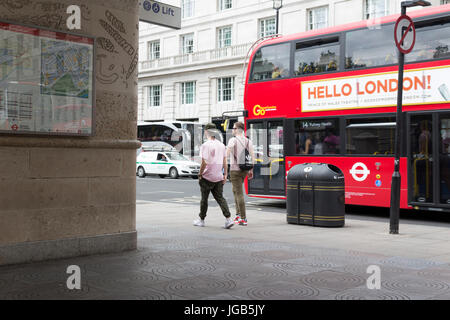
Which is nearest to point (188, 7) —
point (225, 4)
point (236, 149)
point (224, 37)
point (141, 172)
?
point (225, 4)

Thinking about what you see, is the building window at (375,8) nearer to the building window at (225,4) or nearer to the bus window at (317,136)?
the building window at (225,4)

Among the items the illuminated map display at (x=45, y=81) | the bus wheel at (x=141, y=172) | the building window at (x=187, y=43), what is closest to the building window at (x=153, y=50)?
the building window at (x=187, y=43)

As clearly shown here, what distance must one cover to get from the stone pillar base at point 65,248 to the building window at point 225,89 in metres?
30.3

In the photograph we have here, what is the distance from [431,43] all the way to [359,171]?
124 inches

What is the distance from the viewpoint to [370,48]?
39.3 feet

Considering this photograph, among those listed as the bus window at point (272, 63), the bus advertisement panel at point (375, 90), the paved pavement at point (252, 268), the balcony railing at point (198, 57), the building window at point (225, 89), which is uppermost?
the balcony railing at point (198, 57)

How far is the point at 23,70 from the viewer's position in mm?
5840

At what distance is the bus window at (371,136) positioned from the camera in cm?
1168

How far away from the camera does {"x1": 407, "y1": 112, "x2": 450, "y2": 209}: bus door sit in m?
10.9

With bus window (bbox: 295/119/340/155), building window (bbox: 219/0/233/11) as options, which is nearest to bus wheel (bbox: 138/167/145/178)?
building window (bbox: 219/0/233/11)

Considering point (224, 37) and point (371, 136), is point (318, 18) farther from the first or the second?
point (371, 136)

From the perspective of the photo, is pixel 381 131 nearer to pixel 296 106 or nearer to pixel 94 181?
pixel 296 106

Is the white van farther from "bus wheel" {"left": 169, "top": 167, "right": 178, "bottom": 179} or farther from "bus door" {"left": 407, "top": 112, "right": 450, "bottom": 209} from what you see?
"bus door" {"left": 407, "top": 112, "right": 450, "bottom": 209}
